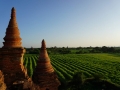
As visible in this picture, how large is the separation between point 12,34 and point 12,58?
1083 millimetres

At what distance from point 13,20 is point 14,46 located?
3.88 feet

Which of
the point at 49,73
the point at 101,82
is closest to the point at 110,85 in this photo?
the point at 101,82

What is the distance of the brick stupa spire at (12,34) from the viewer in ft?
25.4

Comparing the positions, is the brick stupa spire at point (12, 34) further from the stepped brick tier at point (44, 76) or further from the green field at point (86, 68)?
the green field at point (86, 68)

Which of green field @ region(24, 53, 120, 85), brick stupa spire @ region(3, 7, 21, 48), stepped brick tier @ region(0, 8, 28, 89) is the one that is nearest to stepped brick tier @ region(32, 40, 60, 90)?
stepped brick tier @ region(0, 8, 28, 89)

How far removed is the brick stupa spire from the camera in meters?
7.74

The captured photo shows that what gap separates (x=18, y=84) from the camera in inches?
281

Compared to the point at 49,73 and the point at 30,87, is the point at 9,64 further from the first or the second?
the point at 49,73

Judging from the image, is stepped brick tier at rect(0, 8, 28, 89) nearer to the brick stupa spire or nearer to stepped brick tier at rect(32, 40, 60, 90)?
the brick stupa spire

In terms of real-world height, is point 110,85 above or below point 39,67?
below

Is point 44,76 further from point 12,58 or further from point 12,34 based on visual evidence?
point 12,34

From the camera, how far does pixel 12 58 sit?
24.6ft

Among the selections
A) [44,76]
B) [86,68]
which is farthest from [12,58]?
[86,68]

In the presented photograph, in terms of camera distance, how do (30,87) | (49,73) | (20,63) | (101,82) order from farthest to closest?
1. (101,82)
2. (49,73)
3. (20,63)
4. (30,87)
